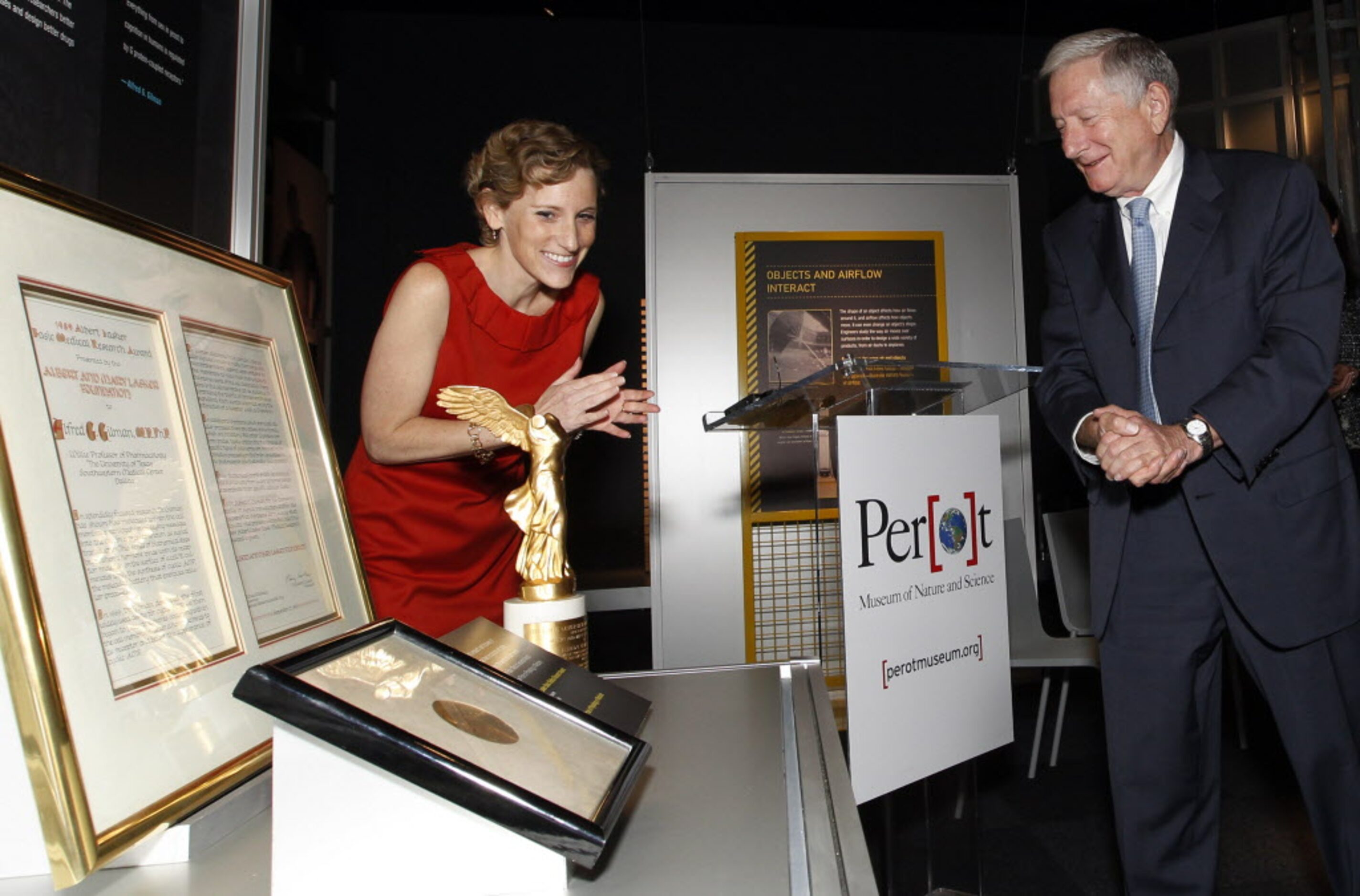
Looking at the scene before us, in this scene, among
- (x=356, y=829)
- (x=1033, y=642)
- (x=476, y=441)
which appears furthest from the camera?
(x=1033, y=642)

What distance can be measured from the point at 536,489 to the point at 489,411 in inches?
4.2

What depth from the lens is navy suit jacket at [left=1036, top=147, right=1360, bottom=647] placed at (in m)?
1.57

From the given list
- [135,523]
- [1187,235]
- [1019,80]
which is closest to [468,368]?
[135,523]

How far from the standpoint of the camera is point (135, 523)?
56 centimetres

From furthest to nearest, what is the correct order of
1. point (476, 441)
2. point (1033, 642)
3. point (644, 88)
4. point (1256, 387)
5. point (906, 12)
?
point (906, 12) < point (644, 88) < point (1033, 642) < point (1256, 387) < point (476, 441)

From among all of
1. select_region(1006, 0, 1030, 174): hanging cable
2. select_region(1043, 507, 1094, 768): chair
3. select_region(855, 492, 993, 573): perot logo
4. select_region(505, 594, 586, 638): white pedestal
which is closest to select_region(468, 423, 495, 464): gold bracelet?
select_region(505, 594, 586, 638): white pedestal

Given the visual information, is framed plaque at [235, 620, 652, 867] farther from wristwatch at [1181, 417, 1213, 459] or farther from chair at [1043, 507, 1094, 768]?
chair at [1043, 507, 1094, 768]

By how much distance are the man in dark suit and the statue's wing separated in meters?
1.03

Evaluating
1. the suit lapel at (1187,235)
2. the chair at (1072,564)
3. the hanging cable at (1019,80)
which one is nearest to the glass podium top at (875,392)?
the suit lapel at (1187,235)

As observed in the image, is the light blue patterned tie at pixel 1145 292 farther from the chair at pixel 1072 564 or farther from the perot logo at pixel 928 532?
the chair at pixel 1072 564

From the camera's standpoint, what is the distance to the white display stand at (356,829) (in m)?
0.46

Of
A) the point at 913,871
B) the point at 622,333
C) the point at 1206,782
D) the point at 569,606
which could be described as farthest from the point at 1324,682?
the point at 622,333

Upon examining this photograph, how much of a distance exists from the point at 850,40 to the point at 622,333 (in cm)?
179

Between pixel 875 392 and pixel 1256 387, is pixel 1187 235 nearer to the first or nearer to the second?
pixel 1256 387
